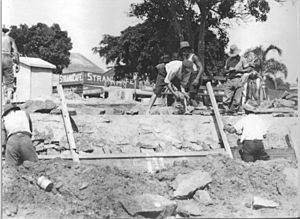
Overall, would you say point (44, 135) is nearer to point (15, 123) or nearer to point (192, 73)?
point (15, 123)

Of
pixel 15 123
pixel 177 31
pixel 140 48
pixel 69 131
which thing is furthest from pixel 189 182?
pixel 140 48

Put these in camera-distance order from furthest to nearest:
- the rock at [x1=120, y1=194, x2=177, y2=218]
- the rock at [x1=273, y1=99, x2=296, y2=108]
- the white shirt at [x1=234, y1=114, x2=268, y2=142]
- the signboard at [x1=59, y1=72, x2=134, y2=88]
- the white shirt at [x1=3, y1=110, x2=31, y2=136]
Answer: the signboard at [x1=59, y1=72, x2=134, y2=88], the rock at [x1=273, y1=99, x2=296, y2=108], the white shirt at [x1=234, y1=114, x2=268, y2=142], the white shirt at [x1=3, y1=110, x2=31, y2=136], the rock at [x1=120, y1=194, x2=177, y2=218]

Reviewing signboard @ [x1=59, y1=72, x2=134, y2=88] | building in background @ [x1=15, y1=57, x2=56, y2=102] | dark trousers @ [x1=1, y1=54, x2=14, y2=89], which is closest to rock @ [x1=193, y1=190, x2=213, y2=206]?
dark trousers @ [x1=1, y1=54, x2=14, y2=89]

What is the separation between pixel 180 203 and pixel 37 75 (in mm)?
4611

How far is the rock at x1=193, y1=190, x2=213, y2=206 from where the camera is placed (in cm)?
562

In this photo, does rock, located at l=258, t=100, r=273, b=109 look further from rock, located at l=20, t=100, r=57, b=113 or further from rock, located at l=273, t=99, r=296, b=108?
rock, located at l=20, t=100, r=57, b=113

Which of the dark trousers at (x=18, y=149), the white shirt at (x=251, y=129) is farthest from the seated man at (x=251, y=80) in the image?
the dark trousers at (x=18, y=149)

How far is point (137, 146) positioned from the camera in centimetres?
716

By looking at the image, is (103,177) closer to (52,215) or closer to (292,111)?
(52,215)

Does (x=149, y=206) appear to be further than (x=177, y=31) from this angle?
No

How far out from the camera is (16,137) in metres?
5.81

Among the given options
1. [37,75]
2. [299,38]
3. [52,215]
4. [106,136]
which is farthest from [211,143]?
[37,75]

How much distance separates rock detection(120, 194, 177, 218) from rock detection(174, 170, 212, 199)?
0.72ft

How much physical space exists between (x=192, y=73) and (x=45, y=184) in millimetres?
3706
